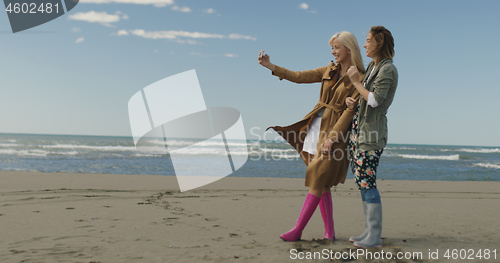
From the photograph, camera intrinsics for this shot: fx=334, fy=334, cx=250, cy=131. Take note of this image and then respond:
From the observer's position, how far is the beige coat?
272 cm

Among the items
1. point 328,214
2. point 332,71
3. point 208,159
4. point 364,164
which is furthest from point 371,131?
point 208,159

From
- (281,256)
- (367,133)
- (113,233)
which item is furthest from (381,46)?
(113,233)

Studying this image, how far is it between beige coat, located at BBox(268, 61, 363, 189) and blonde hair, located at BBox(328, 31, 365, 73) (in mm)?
123

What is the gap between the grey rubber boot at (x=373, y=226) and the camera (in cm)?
258

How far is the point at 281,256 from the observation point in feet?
8.11

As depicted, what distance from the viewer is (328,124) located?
2824mm

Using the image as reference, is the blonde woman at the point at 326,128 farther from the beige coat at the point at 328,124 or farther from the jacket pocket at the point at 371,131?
the jacket pocket at the point at 371,131

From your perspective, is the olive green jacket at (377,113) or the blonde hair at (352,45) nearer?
the olive green jacket at (377,113)

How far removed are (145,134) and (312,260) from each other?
429 centimetres

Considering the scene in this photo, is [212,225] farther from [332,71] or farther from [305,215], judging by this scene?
[332,71]

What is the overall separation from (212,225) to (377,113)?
1973mm

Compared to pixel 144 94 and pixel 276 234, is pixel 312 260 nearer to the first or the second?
pixel 276 234

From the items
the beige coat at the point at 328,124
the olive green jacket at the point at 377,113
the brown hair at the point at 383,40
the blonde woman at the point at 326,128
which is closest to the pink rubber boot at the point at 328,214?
the blonde woman at the point at 326,128

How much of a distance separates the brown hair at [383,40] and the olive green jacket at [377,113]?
76 millimetres
